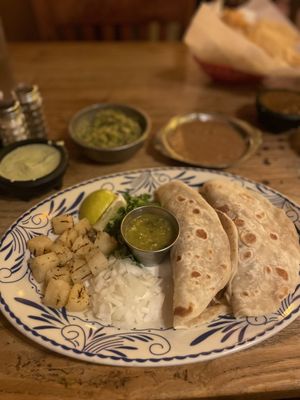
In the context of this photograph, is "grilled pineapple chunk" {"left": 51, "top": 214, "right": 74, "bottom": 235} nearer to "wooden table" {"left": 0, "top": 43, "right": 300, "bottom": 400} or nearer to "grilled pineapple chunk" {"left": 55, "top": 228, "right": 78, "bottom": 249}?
"grilled pineapple chunk" {"left": 55, "top": 228, "right": 78, "bottom": 249}

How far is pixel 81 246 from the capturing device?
1820 mm

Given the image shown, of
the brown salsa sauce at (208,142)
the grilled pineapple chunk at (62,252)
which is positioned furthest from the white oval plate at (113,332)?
the brown salsa sauce at (208,142)

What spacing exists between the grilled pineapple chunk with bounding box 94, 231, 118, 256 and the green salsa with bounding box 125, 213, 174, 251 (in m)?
0.09

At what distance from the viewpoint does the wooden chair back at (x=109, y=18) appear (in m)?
3.60

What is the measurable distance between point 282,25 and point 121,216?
8.06 ft

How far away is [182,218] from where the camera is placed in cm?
191

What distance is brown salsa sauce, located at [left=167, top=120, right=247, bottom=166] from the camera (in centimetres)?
235

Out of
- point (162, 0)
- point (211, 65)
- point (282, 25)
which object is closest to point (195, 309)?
point (211, 65)

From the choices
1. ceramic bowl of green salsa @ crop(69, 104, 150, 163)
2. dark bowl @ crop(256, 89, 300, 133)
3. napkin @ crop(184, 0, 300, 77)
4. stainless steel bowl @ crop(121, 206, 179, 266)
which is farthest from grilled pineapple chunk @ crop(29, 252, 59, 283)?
napkin @ crop(184, 0, 300, 77)

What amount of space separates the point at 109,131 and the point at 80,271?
104 centimetres

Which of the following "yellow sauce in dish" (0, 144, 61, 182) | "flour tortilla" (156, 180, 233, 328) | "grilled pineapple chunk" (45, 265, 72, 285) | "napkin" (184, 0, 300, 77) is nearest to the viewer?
"flour tortilla" (156, 180, 233, 328)

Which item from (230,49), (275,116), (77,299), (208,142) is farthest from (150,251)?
(230,49)

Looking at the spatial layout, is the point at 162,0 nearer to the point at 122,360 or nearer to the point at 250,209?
the point at 250,209

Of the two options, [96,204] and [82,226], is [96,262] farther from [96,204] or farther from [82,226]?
[96,204]
